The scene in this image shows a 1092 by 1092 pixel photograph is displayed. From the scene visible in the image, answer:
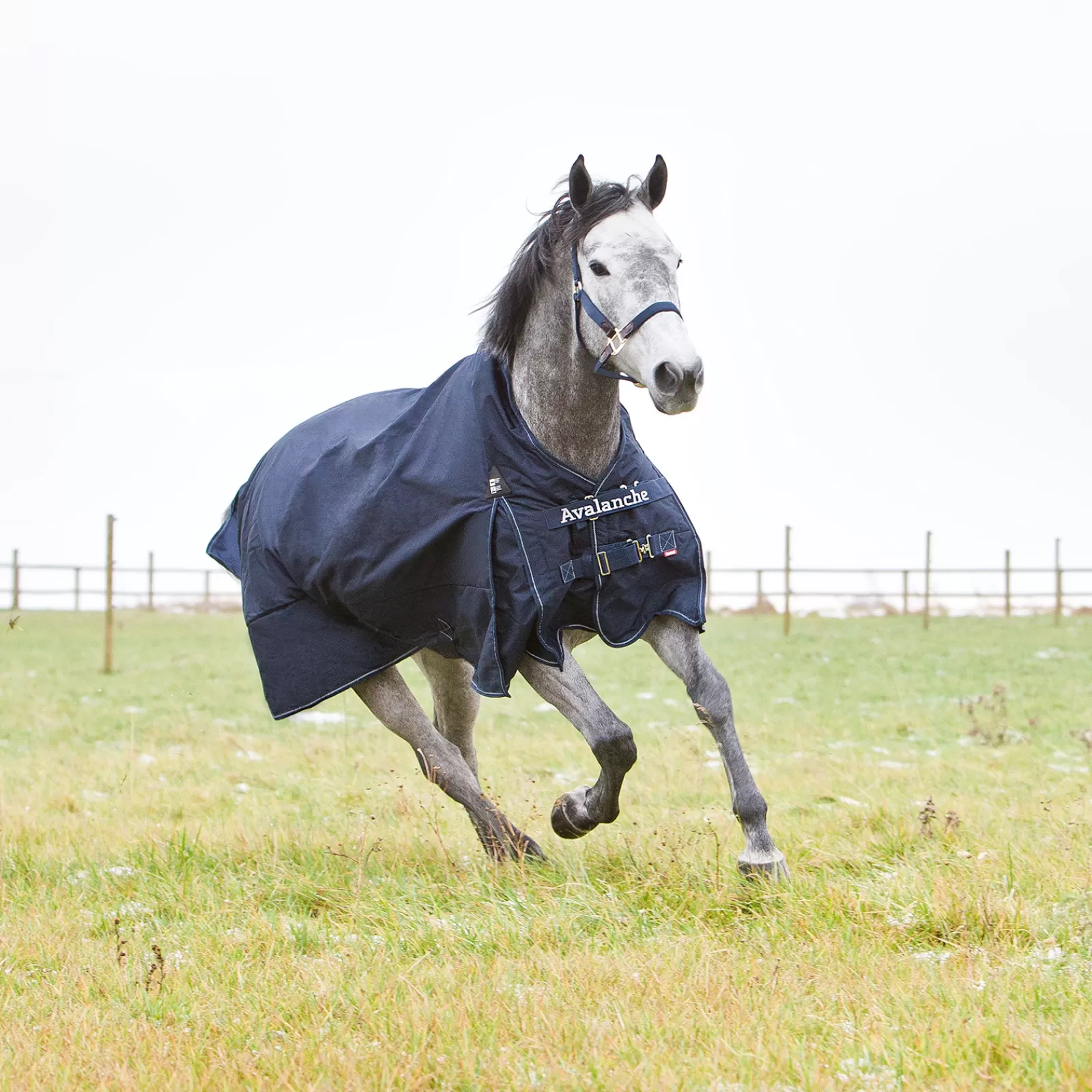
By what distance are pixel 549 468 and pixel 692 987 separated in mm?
Answer: 1917

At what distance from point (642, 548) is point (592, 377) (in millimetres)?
640

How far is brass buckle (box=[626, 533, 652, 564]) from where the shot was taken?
4.36 metres

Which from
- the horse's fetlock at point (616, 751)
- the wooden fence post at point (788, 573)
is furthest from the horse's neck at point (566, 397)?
the wooden fence post at point (788, 573)

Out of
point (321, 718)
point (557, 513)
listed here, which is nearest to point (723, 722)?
point (557, 513)

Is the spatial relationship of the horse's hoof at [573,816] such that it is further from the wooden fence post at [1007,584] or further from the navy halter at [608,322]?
the wooden fence post at [1007,584]

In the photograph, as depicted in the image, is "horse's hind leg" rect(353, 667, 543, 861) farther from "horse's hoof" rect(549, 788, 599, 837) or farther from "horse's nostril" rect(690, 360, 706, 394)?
"horse's nostril" rect(690, 360, 706, 394)

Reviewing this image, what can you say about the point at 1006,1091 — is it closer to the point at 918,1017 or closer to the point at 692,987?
the point at 918,1017

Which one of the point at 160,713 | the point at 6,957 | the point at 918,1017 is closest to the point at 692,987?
the point at 918,1017

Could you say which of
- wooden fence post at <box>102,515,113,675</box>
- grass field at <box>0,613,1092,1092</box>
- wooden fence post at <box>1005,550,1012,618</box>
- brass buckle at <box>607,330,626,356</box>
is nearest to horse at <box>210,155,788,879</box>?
brass buckle at <box>607,330,626,356</box>

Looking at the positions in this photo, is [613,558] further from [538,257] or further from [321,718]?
[321,718]

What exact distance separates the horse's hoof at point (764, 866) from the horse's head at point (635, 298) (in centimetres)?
160

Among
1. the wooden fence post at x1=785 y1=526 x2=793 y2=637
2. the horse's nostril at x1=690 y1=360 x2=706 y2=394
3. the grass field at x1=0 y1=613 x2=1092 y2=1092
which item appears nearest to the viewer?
the grass field at x1=0 y1=613 x2=1092 y2=1092

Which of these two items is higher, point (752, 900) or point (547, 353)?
point (547, 353)

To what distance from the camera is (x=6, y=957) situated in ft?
12.3
